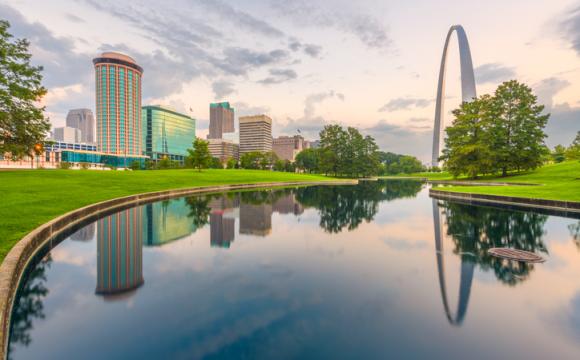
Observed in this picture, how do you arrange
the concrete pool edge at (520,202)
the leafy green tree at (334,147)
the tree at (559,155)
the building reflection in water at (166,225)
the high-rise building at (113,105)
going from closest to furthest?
the building reflection in water at (166,225) → the concrete pool edge at (520,202) → the tree at (559,155) → the leafy green tree at (334,147) → the high-rise building at (113,105)

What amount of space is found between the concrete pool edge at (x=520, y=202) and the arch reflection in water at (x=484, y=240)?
9.83ft

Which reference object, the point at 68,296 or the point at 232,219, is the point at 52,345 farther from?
the point at 232,219

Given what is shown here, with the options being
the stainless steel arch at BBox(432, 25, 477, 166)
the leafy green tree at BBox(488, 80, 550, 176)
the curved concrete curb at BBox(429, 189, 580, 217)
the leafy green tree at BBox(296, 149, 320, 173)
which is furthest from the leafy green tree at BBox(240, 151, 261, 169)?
the curved concrete curb at BBox(429, 189, 580, 217)

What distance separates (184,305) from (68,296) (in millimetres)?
2851

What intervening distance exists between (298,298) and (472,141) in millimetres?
51763

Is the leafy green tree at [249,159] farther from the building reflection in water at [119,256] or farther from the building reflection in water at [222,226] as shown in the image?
the building reflection in water at [119,256]

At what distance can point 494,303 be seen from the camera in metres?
5.67

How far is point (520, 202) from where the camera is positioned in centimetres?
2056

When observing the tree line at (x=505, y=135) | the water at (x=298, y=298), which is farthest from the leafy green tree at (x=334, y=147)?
the water at (x=298, y=298)

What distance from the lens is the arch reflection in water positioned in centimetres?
681

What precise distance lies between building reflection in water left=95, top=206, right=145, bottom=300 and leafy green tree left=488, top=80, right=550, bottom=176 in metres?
49.5

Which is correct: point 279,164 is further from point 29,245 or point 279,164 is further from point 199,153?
point 29,245

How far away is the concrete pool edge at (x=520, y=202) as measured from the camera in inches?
704

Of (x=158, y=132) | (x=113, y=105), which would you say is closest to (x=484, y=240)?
(x=158, y=132)
